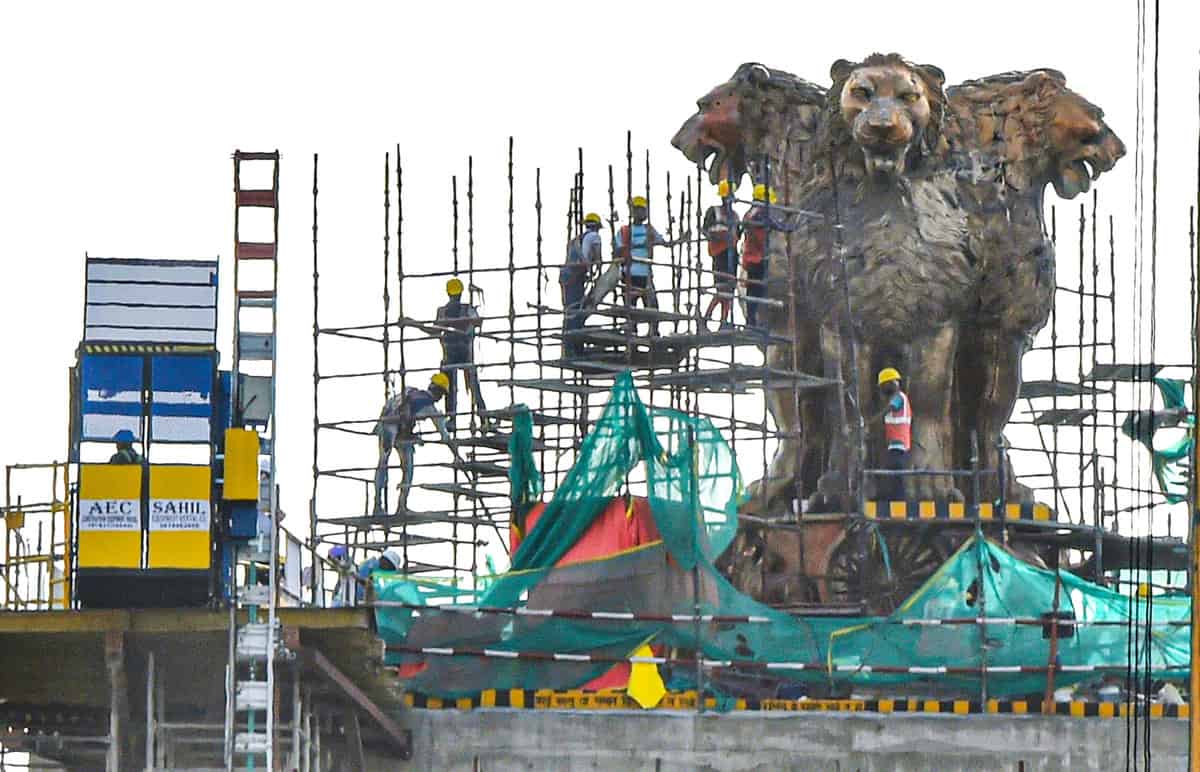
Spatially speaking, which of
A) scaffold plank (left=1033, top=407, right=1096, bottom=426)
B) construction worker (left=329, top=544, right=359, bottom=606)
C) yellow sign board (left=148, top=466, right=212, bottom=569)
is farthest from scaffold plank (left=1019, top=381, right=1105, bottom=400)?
yellow sign board (left=148, top=466, right=212, bottom=569)

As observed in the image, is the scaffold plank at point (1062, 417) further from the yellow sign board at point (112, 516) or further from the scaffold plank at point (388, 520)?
the yellow sign board at point (112, 516)

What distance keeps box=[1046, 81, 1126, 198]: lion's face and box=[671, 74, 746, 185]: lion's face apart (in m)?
4.49

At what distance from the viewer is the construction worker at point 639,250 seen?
6562cm

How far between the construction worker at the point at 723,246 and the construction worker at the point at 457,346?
3.30 meters

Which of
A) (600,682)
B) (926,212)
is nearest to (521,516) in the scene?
(600,682)

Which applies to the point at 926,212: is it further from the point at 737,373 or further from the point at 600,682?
Result: the point at 600,682

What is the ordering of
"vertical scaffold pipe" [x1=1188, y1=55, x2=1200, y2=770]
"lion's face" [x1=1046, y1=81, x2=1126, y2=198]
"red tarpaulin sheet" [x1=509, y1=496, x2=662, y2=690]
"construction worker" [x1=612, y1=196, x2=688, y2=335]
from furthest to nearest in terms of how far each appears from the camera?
"lion's face" [x1=1046, y1=81, x2=1126, y2=198] → "construction worker" [x1=612, y1=196, x2=688, y2=335] → "red tarpaulin sheet" [x1=509, y1=496, x2=662, y2=690] → "vertical scaffold pipe" [x1=1188, y1=55, x2=1200, y2=770]

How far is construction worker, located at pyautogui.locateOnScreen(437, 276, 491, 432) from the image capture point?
67938 millimetres

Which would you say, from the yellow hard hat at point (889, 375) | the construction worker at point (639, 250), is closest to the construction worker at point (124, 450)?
the construction worker at point (639, 250)

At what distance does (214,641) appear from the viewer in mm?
55844

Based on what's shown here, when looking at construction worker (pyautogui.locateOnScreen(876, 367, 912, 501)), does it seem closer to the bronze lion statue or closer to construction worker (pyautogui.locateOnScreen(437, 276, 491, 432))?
the bronze lion statue

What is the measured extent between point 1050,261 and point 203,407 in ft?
60.8

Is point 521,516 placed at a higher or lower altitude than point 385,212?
lower

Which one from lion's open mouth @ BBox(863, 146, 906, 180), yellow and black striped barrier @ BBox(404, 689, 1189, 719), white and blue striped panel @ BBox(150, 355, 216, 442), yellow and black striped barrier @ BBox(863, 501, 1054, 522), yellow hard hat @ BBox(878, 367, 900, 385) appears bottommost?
yellow and black striped barrier @ BBox(404, 689, 1189, 719)
